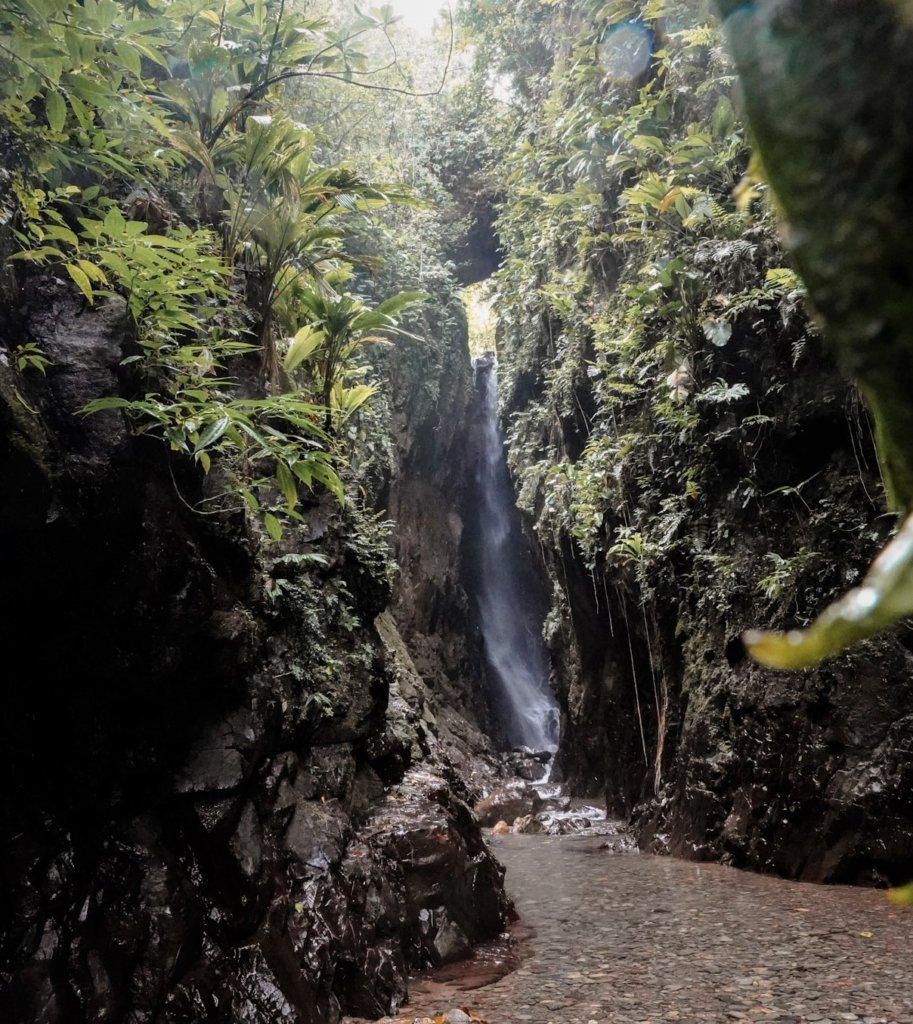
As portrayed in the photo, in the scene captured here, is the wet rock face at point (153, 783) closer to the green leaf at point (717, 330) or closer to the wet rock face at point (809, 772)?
the wet rock face at point (809, 772)

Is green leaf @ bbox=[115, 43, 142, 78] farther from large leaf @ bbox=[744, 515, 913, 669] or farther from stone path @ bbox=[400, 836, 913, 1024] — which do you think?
stone path @ bbox=[400, 836, 913, 1024]

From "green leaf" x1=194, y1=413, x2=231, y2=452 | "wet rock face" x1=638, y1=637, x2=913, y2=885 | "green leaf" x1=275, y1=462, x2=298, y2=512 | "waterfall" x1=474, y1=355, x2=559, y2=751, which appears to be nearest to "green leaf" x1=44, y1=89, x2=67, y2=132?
"green leaf" x1=194, y1=413, x2=231, y2=452

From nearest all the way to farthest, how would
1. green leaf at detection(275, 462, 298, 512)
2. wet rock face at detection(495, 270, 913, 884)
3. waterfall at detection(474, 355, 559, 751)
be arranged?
green leaf at detection(275, 462, 298, 512) → wet rock face at detection(495, 270, 913, 884) → waterfall at detection(474, 355, 559, 751)

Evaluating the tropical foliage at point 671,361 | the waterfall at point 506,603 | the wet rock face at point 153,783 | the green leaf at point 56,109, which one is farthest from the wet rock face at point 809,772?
the waterfall at point 506,603

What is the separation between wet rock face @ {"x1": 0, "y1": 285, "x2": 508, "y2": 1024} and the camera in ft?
10.4

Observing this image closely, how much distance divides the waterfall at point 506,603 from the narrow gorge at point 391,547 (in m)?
7.57

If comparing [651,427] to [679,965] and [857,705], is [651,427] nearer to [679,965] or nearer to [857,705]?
[857,705]

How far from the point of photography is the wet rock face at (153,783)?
10.4 feet

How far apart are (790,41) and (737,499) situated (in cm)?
752

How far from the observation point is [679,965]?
4312mm

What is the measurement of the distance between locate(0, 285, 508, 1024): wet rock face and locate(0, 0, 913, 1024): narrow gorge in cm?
2

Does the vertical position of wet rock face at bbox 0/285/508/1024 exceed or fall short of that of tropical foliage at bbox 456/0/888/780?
it falls short

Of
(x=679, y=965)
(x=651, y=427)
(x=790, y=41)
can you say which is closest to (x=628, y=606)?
(x=651, y=427)

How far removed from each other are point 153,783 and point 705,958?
3.56m
